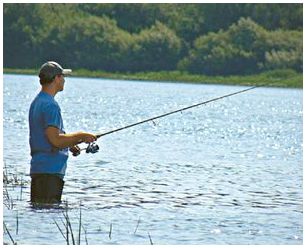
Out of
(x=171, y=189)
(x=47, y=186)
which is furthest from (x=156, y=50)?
(x=47, y=186)

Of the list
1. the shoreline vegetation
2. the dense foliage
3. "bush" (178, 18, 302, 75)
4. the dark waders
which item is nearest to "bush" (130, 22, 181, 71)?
the dense foliage

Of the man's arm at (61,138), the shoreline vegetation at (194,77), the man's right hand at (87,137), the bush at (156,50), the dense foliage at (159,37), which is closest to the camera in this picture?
the man's arm at (61,138)

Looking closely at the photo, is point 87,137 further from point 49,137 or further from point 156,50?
point 156,50

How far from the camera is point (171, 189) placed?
17.2 meters

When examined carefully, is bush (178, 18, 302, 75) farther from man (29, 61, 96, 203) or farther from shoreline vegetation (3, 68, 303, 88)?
man (29, 61, 96, 203)

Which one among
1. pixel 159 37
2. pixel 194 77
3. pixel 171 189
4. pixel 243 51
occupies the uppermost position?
pixel 171 189

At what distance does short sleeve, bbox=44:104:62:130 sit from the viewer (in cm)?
1158

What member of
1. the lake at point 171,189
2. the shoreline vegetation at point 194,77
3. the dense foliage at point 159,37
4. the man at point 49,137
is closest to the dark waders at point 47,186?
the man at point 49,137

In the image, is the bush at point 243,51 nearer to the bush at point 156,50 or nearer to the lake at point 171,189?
the bush at point 156,50

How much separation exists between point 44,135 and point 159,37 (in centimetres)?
9078

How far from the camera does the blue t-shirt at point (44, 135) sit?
1160 centimetres

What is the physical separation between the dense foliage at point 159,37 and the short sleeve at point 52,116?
81.2 meters

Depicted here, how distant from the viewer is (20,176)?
57.2ft

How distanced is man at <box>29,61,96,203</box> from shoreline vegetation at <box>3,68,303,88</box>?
71.1m
